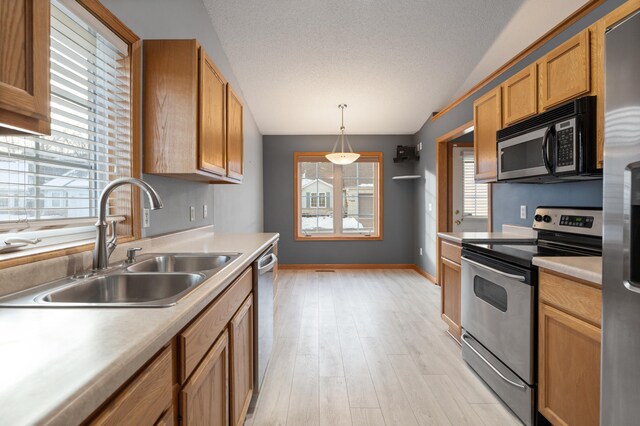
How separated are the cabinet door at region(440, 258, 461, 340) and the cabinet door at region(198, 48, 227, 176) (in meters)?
1.96

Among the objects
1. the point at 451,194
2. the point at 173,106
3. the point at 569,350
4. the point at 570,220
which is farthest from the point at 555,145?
the point at 451,194

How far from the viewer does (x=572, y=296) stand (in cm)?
146

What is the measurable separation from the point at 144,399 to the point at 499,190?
10.9 ft

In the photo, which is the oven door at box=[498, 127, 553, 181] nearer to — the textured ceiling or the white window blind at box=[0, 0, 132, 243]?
the textured ceiling

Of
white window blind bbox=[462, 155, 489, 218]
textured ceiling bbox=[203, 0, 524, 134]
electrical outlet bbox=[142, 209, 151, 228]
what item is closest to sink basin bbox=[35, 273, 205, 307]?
electrical outlet bbox=[142, 209, 151, 228]

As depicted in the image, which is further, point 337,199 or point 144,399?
point 337,199

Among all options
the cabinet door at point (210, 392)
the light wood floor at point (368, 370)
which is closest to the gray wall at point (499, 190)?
the light wood floor at point (368, 370)

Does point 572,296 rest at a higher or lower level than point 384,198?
lower

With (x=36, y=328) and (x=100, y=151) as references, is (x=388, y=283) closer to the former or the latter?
(x=100, y=151)

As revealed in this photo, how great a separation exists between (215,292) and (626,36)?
1.59 m

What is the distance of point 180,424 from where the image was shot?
0.89 m

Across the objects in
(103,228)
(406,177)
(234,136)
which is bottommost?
(103,228)

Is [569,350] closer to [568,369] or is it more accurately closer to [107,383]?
[568,369]

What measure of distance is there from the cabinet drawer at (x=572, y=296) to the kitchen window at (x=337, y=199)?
14.0 ft
